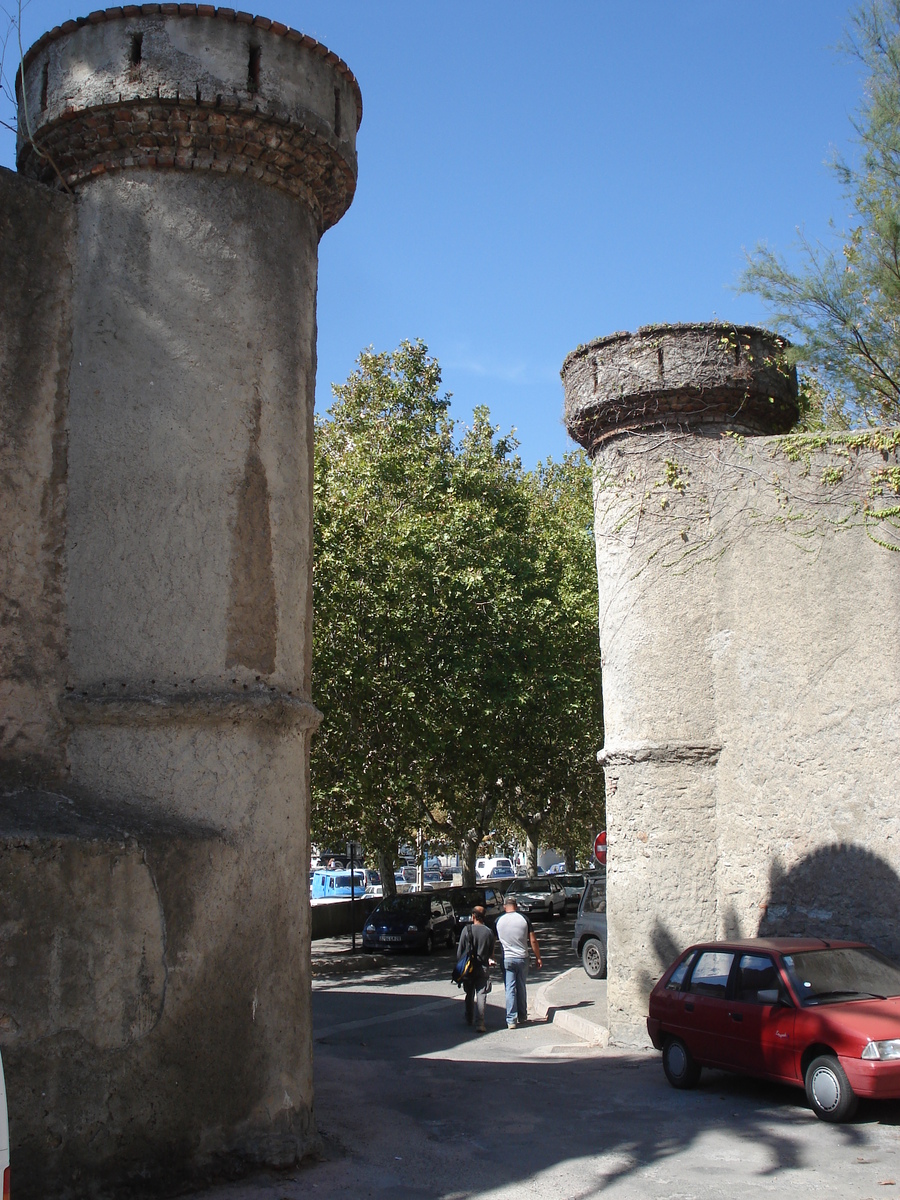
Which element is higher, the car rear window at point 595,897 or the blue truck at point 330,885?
the car rear window at point 595,897

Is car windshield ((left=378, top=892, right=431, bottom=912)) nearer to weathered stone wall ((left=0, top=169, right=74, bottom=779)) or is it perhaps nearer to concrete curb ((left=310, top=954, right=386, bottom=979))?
concrete curb ((left=310, top=954, right=386, bottom=979))

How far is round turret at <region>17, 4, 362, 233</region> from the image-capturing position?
795cm

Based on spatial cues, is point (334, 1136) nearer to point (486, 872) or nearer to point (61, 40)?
point (61, 40)

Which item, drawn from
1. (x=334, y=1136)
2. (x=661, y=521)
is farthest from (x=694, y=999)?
(x=661, y=521)

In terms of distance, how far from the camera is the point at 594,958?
20.9 metres

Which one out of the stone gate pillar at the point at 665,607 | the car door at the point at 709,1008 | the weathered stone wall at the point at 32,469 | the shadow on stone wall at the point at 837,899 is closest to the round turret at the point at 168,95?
the weathered stone wall at the point at 32,469

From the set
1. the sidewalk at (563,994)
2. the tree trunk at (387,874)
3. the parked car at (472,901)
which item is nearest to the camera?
the sidewalk at (563,994)

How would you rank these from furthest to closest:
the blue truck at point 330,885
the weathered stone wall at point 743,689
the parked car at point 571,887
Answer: the blue truck at point 330,885, the parked car at point 571,887, the weathered stone wall at point 743,689

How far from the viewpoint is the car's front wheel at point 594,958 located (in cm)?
2070

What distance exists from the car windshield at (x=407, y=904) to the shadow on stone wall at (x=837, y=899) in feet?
56.7

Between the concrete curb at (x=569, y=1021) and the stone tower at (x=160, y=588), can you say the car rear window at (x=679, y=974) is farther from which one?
the stone tower at (x=160, y=588)

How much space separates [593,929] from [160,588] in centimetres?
1579

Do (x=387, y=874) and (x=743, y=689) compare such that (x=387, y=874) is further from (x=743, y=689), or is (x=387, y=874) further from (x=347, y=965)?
(x=743, y=689)

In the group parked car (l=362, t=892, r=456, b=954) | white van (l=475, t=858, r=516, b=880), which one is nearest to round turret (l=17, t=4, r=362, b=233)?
parked car (l=362, t=892, r=456, b=954)
